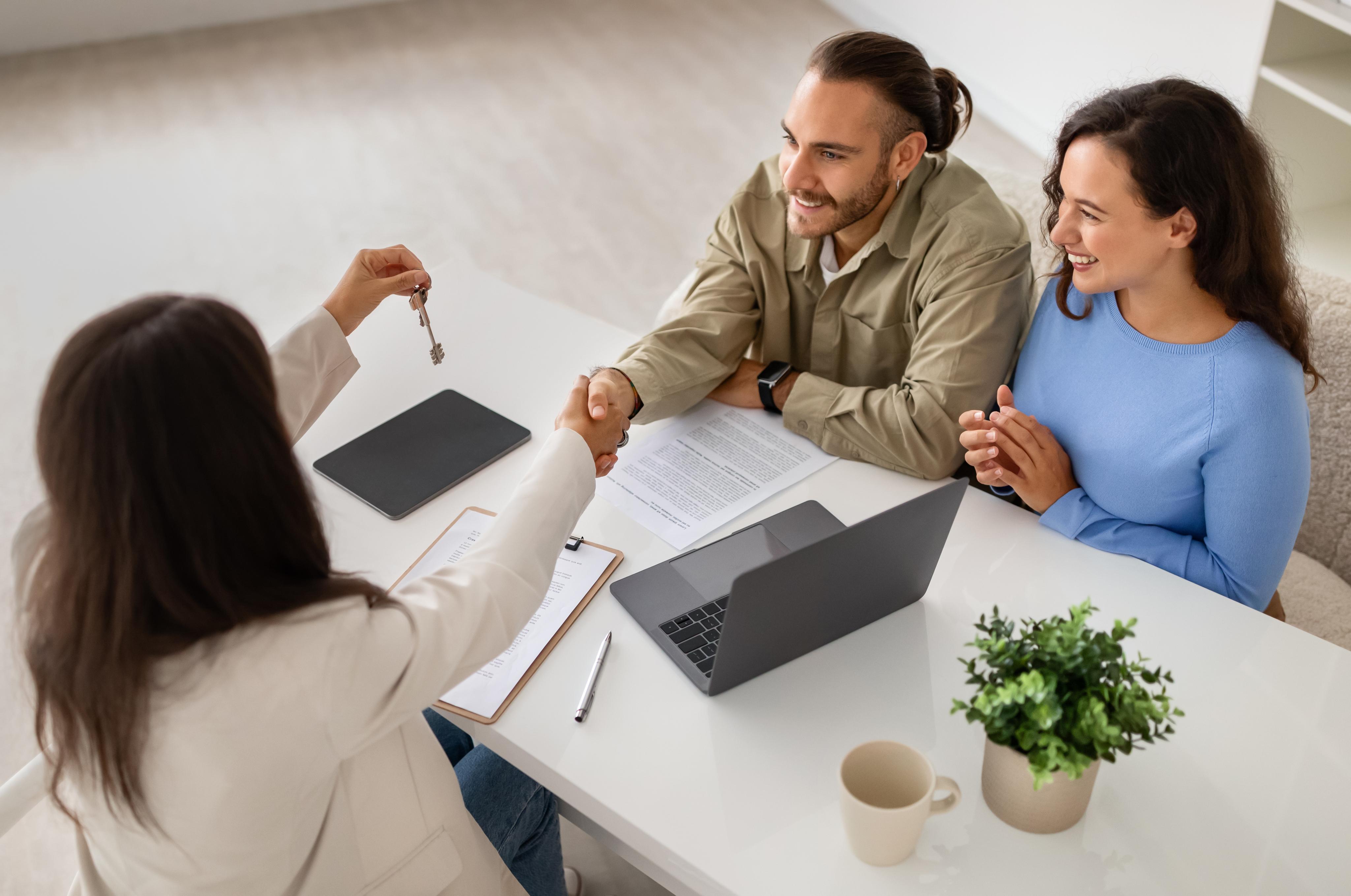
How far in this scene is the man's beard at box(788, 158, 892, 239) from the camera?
179 cm

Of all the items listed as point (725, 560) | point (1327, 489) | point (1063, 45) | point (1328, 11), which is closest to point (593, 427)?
point (725, 560)

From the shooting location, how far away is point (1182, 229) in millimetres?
1383

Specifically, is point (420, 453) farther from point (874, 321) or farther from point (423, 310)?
point (874, 321)

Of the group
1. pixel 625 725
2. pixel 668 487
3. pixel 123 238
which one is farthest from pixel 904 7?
pixel 625 725

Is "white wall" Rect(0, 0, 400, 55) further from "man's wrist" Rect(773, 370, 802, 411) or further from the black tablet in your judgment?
"man's wrist" Rect(773, 370, 802, 411)

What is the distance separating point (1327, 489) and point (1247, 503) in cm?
48

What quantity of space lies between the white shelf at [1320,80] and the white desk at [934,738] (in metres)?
1.87

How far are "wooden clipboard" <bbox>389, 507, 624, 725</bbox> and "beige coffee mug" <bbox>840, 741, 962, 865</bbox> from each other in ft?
1.39

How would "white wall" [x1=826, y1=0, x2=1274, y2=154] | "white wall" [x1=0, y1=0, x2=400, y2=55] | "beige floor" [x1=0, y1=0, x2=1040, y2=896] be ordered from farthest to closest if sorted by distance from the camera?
"white wall" [x1=0, y1=0, x2=400, y2=55], "beige floor" [x1=0, y1=0, x2=1040, y2=896], "white wall" [x1=826, y1=0, x2=1274, y2=154]

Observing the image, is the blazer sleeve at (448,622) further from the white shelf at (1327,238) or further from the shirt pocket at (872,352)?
the white shelf at (1327,238)

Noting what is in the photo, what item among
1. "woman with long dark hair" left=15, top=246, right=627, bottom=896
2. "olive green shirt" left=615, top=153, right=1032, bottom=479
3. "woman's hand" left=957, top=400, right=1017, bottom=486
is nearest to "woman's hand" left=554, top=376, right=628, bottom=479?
"olive green shirt" left=615, top=153, right=1032, bottom=479

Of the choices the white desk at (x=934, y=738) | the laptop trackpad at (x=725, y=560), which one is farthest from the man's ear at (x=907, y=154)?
the laptop trackpad at (x=725, y=560)

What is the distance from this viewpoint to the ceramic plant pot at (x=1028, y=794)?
1.03 m

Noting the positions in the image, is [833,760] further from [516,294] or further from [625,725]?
[516,294]
